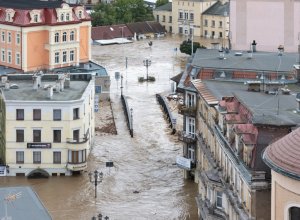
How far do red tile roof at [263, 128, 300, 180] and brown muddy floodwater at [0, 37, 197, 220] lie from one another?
48.0ft

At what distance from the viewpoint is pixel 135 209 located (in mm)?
35375

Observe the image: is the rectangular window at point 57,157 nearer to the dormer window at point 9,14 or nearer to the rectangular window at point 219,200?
the rectangular window at point 219,200

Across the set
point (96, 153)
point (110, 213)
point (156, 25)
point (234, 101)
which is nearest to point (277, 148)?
point (234, 101)

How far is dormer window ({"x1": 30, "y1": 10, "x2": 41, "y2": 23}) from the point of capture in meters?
58.7

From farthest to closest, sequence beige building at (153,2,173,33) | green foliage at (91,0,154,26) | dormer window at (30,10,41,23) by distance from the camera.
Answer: beige building at (153,2,173,33) → green foliage at (91,0,154,26) → dormer window at (30,10,41,23)

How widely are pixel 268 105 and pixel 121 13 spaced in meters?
70.0

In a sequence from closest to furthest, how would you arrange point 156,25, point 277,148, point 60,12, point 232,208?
point 277,148 → point 232,208 → point 60,12 → point 156,25

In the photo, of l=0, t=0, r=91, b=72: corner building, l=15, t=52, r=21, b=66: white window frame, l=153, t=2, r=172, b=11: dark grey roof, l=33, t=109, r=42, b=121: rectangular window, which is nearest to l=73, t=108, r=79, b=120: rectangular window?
l=33, t=109, r=42, b=121: rectangular window

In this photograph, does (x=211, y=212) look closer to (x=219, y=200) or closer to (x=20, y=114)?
(x=219, y=200)

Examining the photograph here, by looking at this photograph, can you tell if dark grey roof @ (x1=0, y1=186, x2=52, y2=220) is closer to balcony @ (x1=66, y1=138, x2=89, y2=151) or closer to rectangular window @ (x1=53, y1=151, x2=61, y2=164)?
balcony @ (x1=66, y1=138, x2=89, y2=151)

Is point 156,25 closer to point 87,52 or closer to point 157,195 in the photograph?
point 87,52

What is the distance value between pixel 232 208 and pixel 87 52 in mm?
38048

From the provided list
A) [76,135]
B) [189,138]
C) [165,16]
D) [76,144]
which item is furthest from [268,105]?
[165,16]

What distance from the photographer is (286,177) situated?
1927 cm
